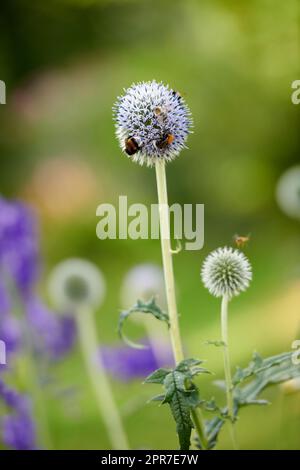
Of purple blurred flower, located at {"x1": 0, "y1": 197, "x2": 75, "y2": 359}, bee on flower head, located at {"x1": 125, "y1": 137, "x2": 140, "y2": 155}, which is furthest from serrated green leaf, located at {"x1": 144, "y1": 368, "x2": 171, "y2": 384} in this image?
purple blurred flower, located at {"x1": 0, "y1": 197, "x2": 75, "y2": 359}

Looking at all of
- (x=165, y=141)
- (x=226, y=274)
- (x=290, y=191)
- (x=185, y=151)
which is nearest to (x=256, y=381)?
(x=226, y=274)

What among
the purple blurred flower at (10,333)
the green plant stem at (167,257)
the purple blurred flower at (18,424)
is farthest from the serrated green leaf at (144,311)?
the purple blurred flower at (10,333)

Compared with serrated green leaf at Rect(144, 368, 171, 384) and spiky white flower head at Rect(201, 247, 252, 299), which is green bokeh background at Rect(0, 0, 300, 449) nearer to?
spiky white flower head at Rect(201, 247, 252, 299)

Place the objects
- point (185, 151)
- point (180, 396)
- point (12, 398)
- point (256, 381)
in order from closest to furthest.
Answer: point (180, 396), point (256, 381), point (12, 398), point (185, 151)

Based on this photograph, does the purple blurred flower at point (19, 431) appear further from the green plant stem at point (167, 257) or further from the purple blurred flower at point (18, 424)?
the green plant stem at point (167, 257)

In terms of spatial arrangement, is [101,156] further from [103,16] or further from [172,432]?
[172,432]

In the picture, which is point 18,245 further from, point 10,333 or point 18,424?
point 18,424
